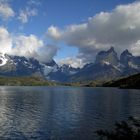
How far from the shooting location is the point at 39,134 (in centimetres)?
7206

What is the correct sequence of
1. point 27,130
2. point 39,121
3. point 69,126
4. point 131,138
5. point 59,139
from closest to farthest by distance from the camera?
point 131,138 → point 59,139 → point 27,130 → point 69,126 → point 39,121

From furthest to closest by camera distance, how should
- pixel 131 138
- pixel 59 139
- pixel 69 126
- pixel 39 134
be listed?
1. pixel 69 126
2. pixel 39 134
3. pixel 59 139
4. pixel 131 138

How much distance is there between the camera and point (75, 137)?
6906 cm

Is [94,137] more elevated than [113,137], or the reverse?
[113,137]

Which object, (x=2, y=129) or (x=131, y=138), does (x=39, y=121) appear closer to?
(x=2, y=129)

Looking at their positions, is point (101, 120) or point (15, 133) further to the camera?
point (101, 120)

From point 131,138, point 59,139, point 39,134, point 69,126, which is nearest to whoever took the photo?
point 131,138

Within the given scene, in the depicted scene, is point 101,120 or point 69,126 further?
point 101,120

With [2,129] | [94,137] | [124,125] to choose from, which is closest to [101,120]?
[94,137]

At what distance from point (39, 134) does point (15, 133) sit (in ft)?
20.2

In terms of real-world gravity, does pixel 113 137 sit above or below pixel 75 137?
above

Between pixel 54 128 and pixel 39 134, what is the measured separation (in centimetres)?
869

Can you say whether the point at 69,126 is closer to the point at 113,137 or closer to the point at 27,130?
the point at 27,130

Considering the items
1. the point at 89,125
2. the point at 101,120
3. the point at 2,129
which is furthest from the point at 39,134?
the point at 101,120
